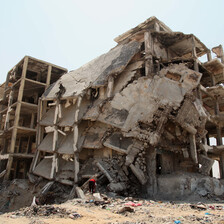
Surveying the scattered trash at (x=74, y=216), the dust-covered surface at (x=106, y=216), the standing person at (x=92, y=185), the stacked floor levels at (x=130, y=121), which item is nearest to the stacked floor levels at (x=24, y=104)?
the stacked floor levels at (x=130, y=121)

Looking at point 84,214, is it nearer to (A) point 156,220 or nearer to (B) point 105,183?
(A) point 156,220

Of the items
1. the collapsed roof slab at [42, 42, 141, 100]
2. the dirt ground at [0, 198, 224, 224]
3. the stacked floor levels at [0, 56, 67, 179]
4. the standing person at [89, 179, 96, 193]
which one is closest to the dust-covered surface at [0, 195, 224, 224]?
the dirt ground at [0, 198, 224, 224]

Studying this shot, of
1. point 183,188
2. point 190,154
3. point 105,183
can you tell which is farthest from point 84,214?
point 190,154

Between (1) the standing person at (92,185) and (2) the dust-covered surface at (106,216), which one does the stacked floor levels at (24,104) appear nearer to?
(1) the standing person at (92,185)

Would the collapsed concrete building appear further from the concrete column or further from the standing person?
the standing person

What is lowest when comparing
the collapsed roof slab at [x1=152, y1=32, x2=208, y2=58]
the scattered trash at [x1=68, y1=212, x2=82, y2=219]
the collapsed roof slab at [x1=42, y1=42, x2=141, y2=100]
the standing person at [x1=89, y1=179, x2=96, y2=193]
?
the scattered trash at [x1=68, y1=212, x2=82, y2=219]

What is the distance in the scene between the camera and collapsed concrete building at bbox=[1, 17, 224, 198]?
36.9 ft

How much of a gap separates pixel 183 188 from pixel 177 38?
9271 millimetres

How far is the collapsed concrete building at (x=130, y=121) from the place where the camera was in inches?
442

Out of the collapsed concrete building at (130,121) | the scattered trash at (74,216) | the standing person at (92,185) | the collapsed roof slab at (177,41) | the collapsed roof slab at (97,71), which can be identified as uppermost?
the collapsed roof slab at (177,41)

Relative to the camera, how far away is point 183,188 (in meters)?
10.3

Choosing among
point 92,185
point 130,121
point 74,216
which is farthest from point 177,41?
point 74,216

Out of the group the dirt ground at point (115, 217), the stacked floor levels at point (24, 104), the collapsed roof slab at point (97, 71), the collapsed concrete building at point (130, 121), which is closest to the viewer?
the dirt ground at point (115, 217)

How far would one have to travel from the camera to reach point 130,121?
37.9ft
